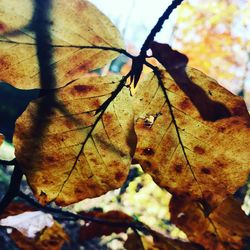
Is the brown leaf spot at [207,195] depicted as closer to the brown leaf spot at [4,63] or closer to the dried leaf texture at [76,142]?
the dried leaf texture at [76,142]

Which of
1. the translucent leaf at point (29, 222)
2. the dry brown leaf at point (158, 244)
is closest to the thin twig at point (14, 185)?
the translucent leaf at point (29, 222)

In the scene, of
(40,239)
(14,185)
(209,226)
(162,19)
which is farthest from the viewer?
(40,239)

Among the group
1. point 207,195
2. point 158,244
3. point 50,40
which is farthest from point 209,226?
point 50,40

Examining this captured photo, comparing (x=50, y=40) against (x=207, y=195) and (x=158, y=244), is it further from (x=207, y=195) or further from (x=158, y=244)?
(x=158, y=244)

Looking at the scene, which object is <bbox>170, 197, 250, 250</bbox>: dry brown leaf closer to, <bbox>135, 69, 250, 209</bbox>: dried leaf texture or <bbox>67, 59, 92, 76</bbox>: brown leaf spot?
<bbox>135, 69, 250, 209</bbox>: dried leaf texture

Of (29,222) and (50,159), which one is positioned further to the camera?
(29,222)

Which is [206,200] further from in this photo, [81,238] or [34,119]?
[81,238]
